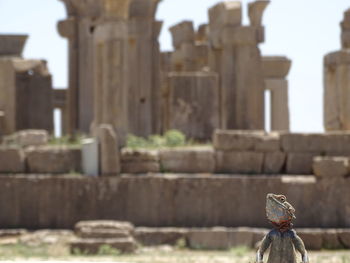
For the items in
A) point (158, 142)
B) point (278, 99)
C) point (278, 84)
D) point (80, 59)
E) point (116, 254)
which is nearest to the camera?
point (116, 254)

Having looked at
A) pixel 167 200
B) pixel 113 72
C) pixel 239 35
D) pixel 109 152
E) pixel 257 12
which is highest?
pixel 257 12

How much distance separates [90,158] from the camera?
15648 millimetres

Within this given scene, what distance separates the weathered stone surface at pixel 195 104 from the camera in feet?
66.4

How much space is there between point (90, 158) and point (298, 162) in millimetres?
3648

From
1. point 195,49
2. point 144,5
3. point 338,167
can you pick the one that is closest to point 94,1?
point 144,5

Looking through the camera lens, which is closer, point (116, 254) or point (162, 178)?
point (116, 254)

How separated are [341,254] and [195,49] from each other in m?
14.0

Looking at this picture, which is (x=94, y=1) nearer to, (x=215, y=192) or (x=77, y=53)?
(x=77, y=53)

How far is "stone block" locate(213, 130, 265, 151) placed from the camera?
15.8 metres

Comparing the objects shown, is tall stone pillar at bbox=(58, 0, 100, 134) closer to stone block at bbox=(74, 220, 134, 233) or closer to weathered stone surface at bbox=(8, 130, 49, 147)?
weathered stone surface at bbox=(8, 130, 49, 147)

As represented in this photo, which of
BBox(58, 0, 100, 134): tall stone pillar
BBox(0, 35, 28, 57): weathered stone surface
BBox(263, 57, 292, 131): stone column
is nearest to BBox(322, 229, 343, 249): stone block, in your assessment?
BBox(58, 0, 100, 134): tall stone pillar

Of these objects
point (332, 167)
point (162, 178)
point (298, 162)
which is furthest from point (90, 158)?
point (332, 167)

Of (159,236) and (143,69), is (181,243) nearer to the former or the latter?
(159,236)

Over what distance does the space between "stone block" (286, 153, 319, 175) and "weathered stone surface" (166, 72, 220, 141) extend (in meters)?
4.58
